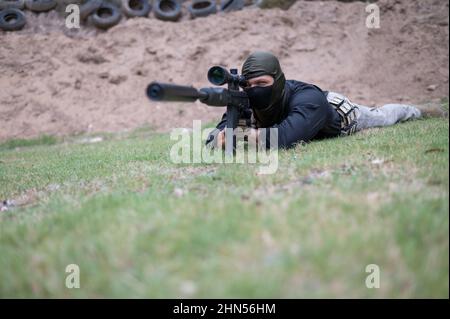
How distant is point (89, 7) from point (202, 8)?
3.73 meters

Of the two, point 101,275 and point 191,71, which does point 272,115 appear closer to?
point 101,275

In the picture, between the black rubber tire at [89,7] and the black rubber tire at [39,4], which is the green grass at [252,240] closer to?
the black rubber tire at [89,7]

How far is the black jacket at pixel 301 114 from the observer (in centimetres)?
437

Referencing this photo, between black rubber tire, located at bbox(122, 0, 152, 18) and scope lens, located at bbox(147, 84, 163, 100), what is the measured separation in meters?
11.3

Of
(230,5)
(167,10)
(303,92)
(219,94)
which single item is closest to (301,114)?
(303,92)

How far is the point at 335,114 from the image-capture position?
16.4 feet

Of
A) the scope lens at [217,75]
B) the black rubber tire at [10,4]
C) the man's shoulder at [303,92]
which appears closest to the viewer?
the scope lens at [217,75]

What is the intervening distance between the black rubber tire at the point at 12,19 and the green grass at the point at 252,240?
1133cm

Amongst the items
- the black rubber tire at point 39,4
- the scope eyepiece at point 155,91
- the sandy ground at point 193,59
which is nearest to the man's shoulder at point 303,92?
the scope eyepiece at point 155,91

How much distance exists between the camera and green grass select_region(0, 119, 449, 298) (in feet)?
5.12

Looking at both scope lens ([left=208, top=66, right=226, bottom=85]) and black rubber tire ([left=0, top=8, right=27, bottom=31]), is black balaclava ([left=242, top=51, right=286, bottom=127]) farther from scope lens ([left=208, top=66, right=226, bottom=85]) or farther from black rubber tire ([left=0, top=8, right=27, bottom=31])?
black rubber tire ([left=0, top=8, right=27, bottom=31])

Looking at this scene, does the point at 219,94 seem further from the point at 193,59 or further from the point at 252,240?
the point at 193,59
